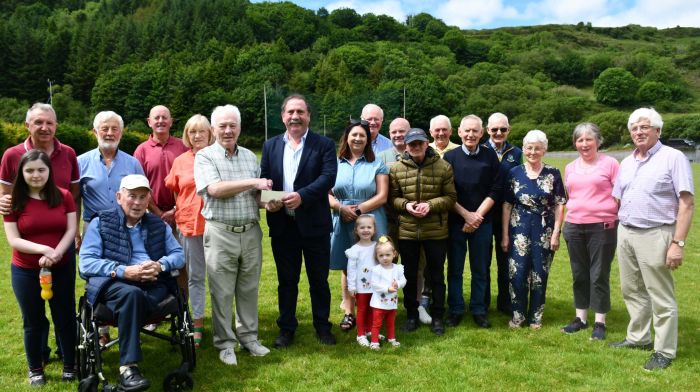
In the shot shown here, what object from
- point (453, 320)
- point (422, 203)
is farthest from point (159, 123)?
point (453, 320)

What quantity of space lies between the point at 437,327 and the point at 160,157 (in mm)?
3380

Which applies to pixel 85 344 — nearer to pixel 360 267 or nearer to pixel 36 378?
pixel 36 378

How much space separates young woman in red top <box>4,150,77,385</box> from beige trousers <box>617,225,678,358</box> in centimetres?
475

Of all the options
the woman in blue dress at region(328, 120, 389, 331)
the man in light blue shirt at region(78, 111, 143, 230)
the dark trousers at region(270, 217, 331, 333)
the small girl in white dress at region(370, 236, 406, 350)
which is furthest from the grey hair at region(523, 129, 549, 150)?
the man in light blue shirt at region(78, 111, 143, 230)

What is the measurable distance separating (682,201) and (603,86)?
10557cm

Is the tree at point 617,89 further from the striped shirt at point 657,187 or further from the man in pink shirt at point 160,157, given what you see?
the man in pink shirt at point 160,157

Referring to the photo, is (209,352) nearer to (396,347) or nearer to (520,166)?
(396,347)

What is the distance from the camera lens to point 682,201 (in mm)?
4461

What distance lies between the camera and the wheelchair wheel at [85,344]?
3.93m

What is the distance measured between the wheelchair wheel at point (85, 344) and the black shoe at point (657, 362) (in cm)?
452

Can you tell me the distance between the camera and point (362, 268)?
17.1ft

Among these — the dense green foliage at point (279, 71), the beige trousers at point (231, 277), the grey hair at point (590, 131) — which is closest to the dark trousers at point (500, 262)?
the grey hair at point (590, 131)

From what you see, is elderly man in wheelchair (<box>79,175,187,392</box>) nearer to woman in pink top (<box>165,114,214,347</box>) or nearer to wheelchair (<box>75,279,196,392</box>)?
wheelchair (<box>75,279,196,392</box>)

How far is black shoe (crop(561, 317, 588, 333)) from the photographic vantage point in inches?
223
